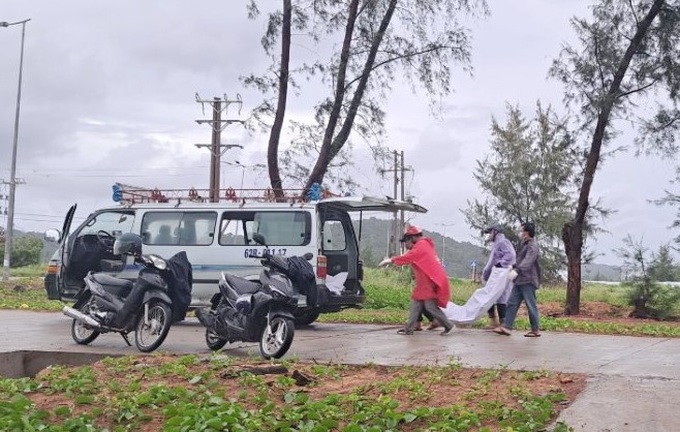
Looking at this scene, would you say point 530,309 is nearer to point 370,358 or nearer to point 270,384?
point 370,358

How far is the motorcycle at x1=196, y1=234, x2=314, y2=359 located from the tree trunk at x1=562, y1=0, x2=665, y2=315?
35.8 ft

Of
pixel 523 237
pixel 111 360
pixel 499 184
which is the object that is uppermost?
pixel 499 184

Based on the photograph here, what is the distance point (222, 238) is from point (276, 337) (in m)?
4.59

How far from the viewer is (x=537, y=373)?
7574 mm

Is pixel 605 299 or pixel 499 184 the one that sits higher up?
pixel 499 184

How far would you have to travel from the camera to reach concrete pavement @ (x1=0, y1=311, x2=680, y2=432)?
609 centimetres

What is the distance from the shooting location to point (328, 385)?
23.2 feet

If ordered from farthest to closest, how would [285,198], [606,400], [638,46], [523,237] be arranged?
[638,46]
[285,198]
[523,237]
[606,400]

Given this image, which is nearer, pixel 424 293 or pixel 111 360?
pixel 111 360

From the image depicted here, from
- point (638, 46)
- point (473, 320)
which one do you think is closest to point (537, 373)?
point (473, 320)

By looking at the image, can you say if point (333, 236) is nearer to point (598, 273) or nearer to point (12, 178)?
point (12, 178)

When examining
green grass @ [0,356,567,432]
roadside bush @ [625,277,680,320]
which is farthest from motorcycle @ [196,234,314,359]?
roadside bush @ [625,277,680,320]

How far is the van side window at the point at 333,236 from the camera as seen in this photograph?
13375 millimetres

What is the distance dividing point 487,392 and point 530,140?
27.4 meters
